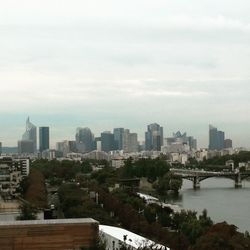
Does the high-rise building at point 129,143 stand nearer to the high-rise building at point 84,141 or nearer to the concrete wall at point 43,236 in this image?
the high-rise building at point 84,141

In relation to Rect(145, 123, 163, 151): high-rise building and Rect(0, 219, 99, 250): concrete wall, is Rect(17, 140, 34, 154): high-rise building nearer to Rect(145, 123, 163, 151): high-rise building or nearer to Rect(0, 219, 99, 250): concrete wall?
Rect(145, 123, 163, 151): high-rise building

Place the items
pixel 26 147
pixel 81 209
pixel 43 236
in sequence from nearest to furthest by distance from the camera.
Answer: pixel 43 236 → pixel 81 209 → pixel 26 147

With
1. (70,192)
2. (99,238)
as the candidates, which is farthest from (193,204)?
(99,238)

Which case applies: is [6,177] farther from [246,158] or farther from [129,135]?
[129,135]

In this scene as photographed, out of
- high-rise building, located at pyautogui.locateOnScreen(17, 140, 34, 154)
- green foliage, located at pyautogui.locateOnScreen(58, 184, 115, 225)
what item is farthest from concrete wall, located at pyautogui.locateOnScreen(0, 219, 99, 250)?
high-rise building, located at pyautogui.locateOnScreen(17, 140, 34, 154)

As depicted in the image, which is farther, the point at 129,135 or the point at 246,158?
the point at 129,135

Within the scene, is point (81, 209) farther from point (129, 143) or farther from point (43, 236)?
point (129, 143)

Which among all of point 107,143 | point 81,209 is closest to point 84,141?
point 107,143

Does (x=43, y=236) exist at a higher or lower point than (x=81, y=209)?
higher
